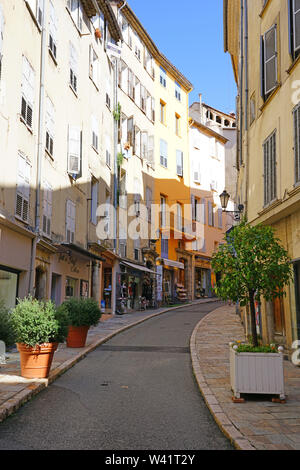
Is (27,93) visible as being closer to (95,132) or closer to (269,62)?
(269,62)

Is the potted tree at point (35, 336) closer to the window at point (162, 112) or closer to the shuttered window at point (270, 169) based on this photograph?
the shuttered window at point (270, 169)

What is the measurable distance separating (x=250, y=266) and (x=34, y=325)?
4.00 metres

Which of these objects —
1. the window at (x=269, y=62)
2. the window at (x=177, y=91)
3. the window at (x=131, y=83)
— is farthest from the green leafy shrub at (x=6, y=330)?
the window at (x=177, y=91)

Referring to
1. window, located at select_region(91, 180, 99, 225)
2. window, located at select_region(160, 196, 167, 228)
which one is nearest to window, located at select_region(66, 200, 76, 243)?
window, located at select_region(91, 180, 99, 225)

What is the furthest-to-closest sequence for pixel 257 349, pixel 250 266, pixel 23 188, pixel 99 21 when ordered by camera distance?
1. pixel 99 21
2. pixel 23 188
3. pixel 250 266
4. pixel 257 349

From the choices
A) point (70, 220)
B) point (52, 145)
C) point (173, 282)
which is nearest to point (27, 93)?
point (52, 145)

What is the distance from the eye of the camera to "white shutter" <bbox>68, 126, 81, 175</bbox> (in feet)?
57.1

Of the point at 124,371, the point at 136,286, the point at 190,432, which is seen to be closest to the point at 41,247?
the point at 124,371

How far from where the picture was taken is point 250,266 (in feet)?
26.2

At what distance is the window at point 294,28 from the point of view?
10625 mm

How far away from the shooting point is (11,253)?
475 inches
